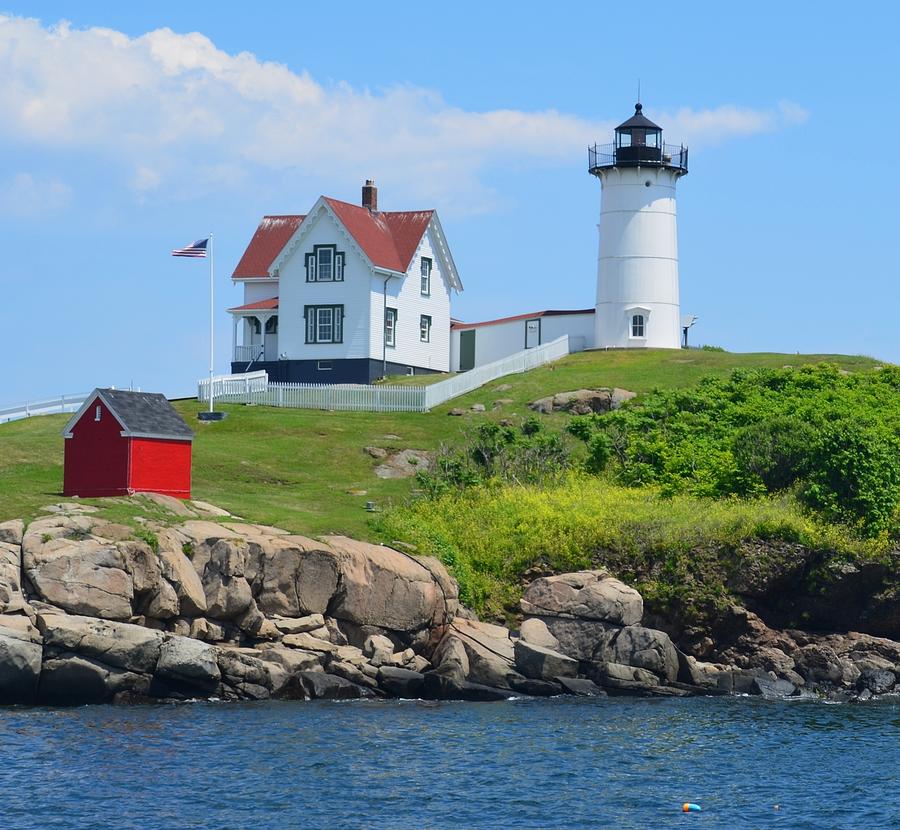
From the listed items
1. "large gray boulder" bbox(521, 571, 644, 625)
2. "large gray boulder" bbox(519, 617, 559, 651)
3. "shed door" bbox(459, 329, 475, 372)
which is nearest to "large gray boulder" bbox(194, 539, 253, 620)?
"large gray boulder" bbox(519, 617, 559, 651)

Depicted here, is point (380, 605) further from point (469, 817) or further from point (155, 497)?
point (469, 817)

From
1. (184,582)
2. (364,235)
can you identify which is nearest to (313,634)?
(184,582)

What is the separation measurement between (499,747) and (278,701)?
22.7ft

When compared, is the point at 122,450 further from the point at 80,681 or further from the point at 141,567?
the point at 80,681

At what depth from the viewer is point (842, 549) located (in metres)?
44.8

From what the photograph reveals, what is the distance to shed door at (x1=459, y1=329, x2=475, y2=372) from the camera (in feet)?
246

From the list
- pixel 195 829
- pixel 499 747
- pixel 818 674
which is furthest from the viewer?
pixel 818 674

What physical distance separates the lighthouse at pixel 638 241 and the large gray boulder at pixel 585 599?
29711mm

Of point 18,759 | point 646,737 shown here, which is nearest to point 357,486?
point 646,737

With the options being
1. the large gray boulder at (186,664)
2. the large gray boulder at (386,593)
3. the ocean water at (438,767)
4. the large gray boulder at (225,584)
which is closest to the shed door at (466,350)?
the large gray boulder at (386,593)

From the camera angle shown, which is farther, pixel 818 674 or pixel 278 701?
pixel 818 674

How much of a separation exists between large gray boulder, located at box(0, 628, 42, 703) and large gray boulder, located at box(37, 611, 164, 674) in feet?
1.75

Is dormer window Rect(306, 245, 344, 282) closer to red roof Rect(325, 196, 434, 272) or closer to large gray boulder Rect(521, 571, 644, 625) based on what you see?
red roof Rect(325, 196, 434, 272)

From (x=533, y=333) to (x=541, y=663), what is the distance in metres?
35.0
